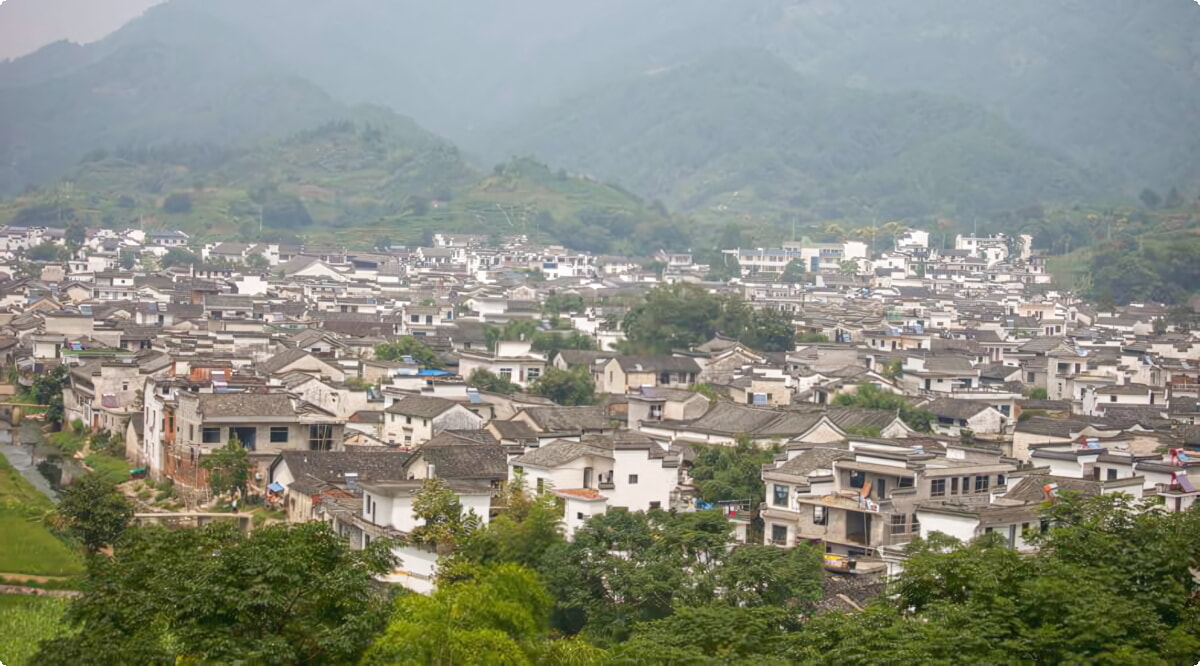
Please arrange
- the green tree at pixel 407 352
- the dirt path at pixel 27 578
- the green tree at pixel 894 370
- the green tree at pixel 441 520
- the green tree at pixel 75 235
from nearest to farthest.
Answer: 1. the dirt path at pixel 27 578
2. the green tree at pixel 441 520
3. the green tree at pixel 894 370
4. the green tree at pixel 407 352
5. the green tree at pixel 75 235

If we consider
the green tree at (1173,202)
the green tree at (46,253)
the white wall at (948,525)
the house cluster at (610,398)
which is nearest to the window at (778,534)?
the house cluster at (610,398)

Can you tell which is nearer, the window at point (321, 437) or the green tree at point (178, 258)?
the window at point (321, 437)

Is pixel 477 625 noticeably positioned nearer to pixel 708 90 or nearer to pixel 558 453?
pixel 558 453

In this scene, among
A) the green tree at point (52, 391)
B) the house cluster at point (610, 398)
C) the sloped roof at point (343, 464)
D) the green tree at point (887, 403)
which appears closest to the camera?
the house cluster at point (610, 398)

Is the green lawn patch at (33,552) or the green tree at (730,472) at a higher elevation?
the green tree at (730,472)

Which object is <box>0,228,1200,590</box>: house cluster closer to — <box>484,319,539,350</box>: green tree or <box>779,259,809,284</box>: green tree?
<box>484,319,539,350</box>: green tree

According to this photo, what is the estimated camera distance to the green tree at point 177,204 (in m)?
59.2

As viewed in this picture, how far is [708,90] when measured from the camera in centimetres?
11012

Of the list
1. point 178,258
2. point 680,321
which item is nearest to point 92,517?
point 680,321

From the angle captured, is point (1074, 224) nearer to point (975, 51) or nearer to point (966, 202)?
point (966, 202)

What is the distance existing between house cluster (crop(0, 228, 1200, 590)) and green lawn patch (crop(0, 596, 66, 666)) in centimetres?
290

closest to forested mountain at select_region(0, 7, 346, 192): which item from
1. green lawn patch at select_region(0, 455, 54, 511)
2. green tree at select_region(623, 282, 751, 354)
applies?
green tree at select_region(623, 282, 751, 354)

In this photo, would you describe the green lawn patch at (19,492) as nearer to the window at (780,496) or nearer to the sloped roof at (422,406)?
the sloped roof at (422,406)

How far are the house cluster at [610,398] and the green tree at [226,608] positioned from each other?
3.79m
